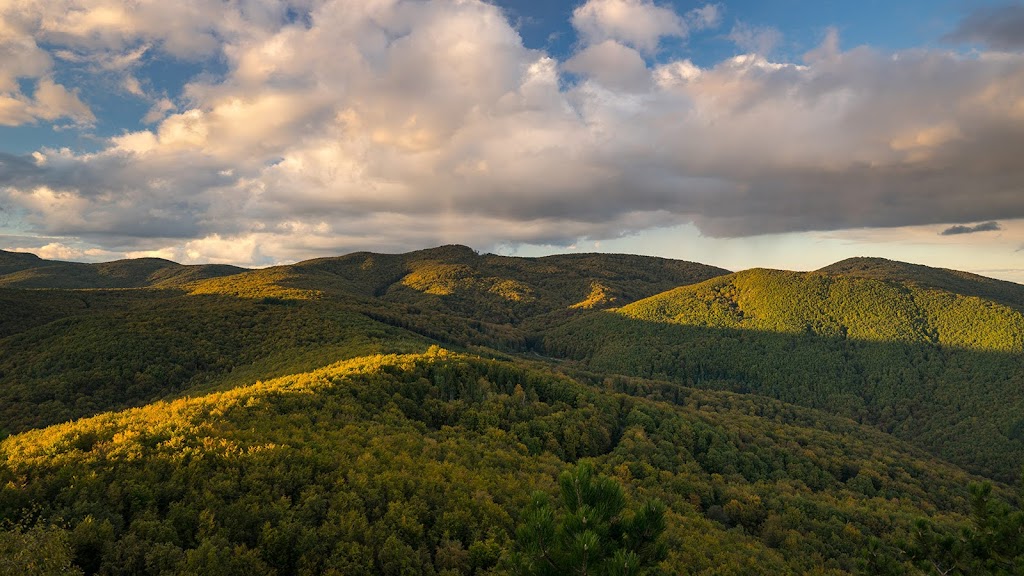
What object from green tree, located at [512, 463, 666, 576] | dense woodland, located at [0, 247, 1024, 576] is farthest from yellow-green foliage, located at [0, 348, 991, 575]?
green tree, located at [512, 463, 666, 576]

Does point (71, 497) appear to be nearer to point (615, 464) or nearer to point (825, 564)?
point (615, 464)

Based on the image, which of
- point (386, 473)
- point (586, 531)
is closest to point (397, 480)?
point (386, 473)

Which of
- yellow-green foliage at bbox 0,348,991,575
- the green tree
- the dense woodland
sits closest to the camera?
the green tree

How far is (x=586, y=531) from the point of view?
13.1 m

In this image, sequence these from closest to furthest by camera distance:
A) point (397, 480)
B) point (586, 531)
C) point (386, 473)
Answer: point (586, 531), point (386, 473), point (397, 480)

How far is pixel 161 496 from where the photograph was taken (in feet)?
71.4

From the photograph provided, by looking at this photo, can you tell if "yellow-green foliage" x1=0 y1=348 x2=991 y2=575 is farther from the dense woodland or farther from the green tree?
the green tree

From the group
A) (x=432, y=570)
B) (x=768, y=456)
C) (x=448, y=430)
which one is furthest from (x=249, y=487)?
(x=768, y=456)

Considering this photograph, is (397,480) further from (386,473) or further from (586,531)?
(586,531)

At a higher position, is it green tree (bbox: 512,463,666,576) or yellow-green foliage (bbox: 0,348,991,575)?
green tree (bbox: 512,463,666,576)

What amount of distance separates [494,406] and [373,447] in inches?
1289

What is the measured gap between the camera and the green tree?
13.2 m

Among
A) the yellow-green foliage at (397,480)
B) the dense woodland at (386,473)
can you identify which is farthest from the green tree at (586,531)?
the yellow-green foliage at (397,480)

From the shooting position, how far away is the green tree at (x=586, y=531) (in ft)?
43.4
